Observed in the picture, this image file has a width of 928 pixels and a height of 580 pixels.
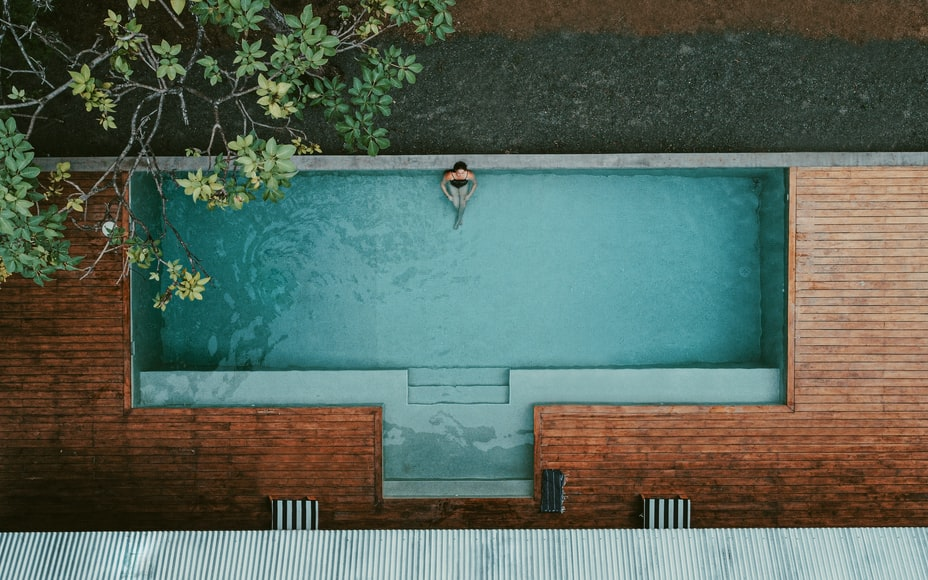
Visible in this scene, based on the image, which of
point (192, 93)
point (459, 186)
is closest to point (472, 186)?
point (459, 186)

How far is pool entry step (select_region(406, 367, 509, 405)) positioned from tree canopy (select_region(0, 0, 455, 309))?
2.60 m

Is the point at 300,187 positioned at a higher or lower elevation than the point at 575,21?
lower

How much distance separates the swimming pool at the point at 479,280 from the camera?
666cm

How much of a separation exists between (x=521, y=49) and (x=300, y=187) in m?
2.94

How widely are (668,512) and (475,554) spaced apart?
2.36 m

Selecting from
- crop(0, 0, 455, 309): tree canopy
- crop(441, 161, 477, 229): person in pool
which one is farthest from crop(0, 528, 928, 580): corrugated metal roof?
crop(441, 161, 477, 229): person in pool

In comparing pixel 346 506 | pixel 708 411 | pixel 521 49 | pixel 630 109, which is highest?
pixel 521 49

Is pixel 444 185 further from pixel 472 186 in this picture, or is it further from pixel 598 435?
pixel 598 435

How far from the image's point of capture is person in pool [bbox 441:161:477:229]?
6.03 metres

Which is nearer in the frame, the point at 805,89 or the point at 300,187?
the point at 805,89

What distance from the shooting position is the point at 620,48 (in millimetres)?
6344

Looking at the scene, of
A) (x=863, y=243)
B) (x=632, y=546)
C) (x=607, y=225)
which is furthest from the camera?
(x=607, y=225)

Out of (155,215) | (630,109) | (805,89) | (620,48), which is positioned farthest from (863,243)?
(155,215)

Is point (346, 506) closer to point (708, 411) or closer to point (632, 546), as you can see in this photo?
point (632, 546)
